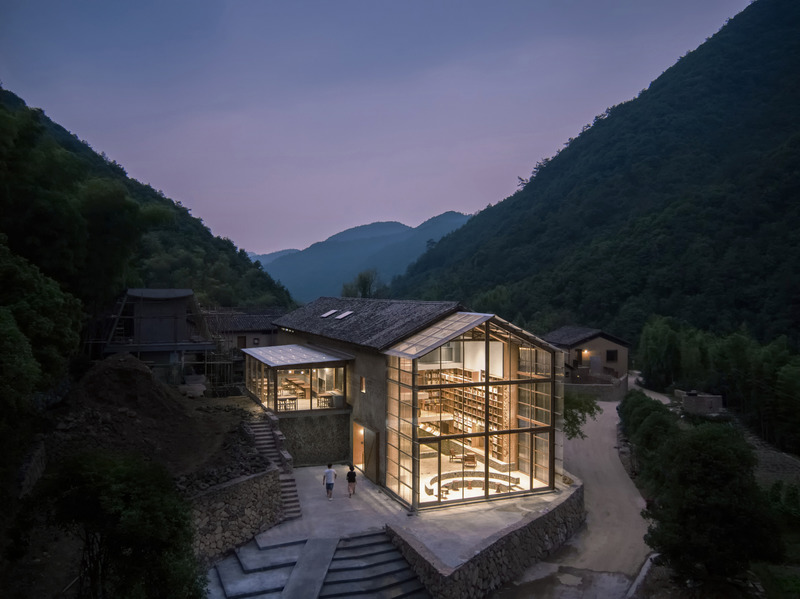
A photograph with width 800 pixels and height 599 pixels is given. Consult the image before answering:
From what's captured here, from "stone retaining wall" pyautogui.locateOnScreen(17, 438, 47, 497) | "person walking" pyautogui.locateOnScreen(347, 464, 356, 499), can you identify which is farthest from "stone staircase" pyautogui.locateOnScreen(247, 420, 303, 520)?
"stone retaining wall" pyautogui.locateOnScreen(17, 438, 47, 497)

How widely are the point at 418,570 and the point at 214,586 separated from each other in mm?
4613

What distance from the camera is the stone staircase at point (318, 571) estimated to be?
12633 mm

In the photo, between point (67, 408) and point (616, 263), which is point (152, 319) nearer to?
point (67, 408)

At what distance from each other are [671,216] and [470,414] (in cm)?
4071

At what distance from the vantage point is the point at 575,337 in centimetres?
3941

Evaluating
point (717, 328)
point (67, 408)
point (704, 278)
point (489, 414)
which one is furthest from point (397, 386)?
point (704, 278)

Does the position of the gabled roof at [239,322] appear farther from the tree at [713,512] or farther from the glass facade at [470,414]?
the tree at [713,512]

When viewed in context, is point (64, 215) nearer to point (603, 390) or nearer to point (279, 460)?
point (279, 460)

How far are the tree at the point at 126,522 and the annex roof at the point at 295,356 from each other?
11.5 m

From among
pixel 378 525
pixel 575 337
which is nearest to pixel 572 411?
pixel 378 525

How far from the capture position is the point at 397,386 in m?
17.4

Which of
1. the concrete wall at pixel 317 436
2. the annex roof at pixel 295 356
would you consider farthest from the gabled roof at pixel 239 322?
the concrete wall at pixel 317 436

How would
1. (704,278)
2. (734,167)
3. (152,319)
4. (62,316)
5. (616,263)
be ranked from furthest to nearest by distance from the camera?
(734,167)
(616,263)
(704,278)
(152,319)
(62,316)

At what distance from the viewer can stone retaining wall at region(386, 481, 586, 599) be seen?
1281 cm
